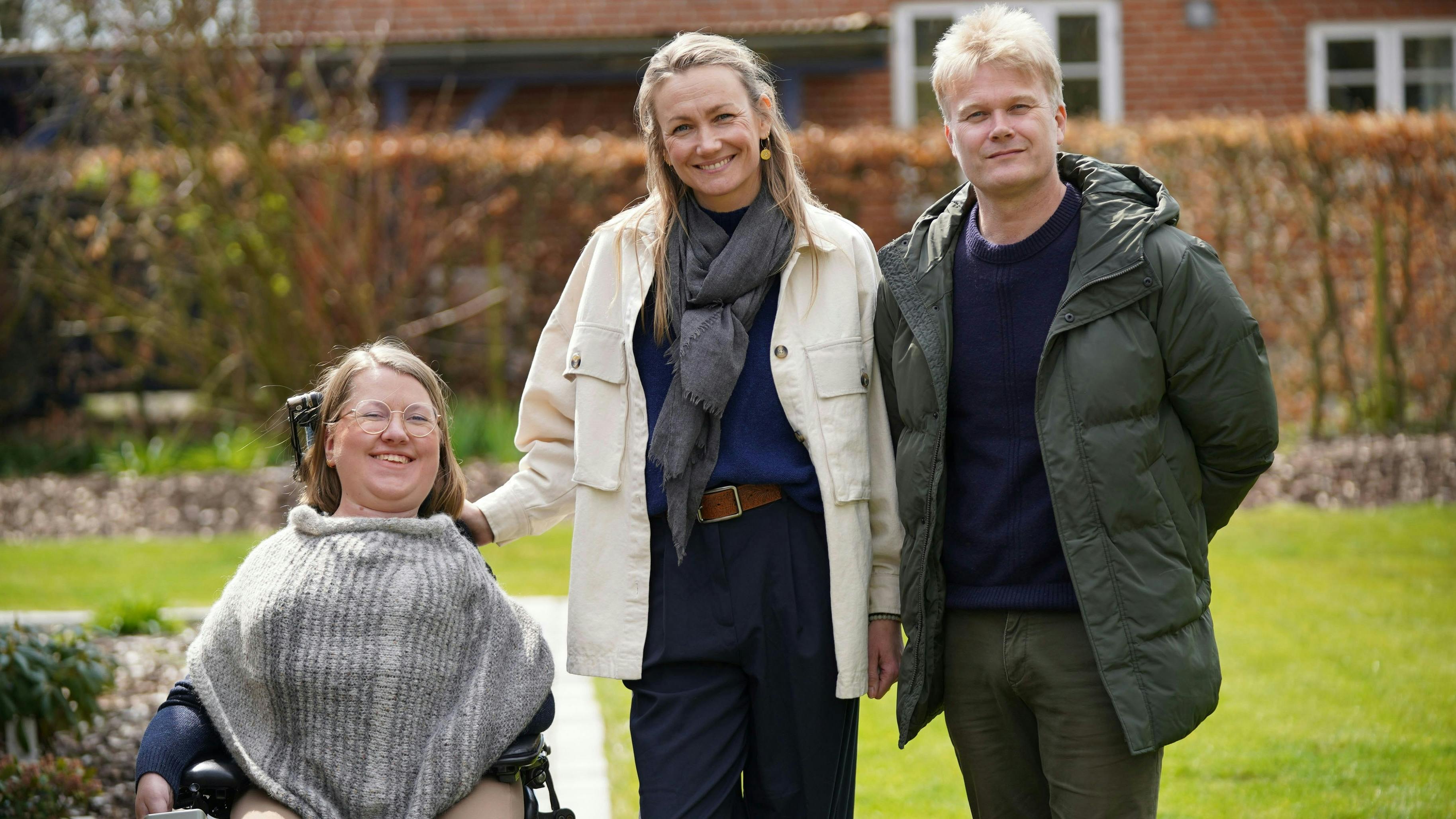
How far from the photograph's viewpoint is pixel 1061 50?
13.0 m

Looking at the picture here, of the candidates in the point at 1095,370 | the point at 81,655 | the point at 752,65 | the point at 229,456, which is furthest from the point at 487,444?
the point at 1095,370

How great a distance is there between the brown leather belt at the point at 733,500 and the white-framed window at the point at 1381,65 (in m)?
11.9

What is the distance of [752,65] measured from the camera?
286cm

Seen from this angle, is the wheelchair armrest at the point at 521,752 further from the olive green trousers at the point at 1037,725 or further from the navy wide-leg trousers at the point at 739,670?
the olive green trousers at the point at 1037,725

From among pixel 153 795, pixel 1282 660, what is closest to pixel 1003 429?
→ pixel 153 795

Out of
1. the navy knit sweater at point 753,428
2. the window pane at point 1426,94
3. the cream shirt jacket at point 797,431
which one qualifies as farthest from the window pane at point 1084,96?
the navy knit sweater at point 753,428

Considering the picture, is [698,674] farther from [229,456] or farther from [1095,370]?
[229,456]

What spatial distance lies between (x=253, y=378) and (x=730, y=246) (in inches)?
305

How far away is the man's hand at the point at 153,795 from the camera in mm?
2430

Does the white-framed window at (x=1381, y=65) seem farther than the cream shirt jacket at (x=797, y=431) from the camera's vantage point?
Yes

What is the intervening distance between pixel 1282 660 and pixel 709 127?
11.5 ft

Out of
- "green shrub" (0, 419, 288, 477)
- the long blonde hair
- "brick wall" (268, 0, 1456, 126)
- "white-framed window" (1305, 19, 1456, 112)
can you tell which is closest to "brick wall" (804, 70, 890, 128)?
"brick wall" (268, 0, 1456, 126)

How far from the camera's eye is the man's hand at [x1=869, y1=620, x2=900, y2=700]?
110 inches

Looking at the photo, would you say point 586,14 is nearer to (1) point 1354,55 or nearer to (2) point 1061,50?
(2) point 1061,50
